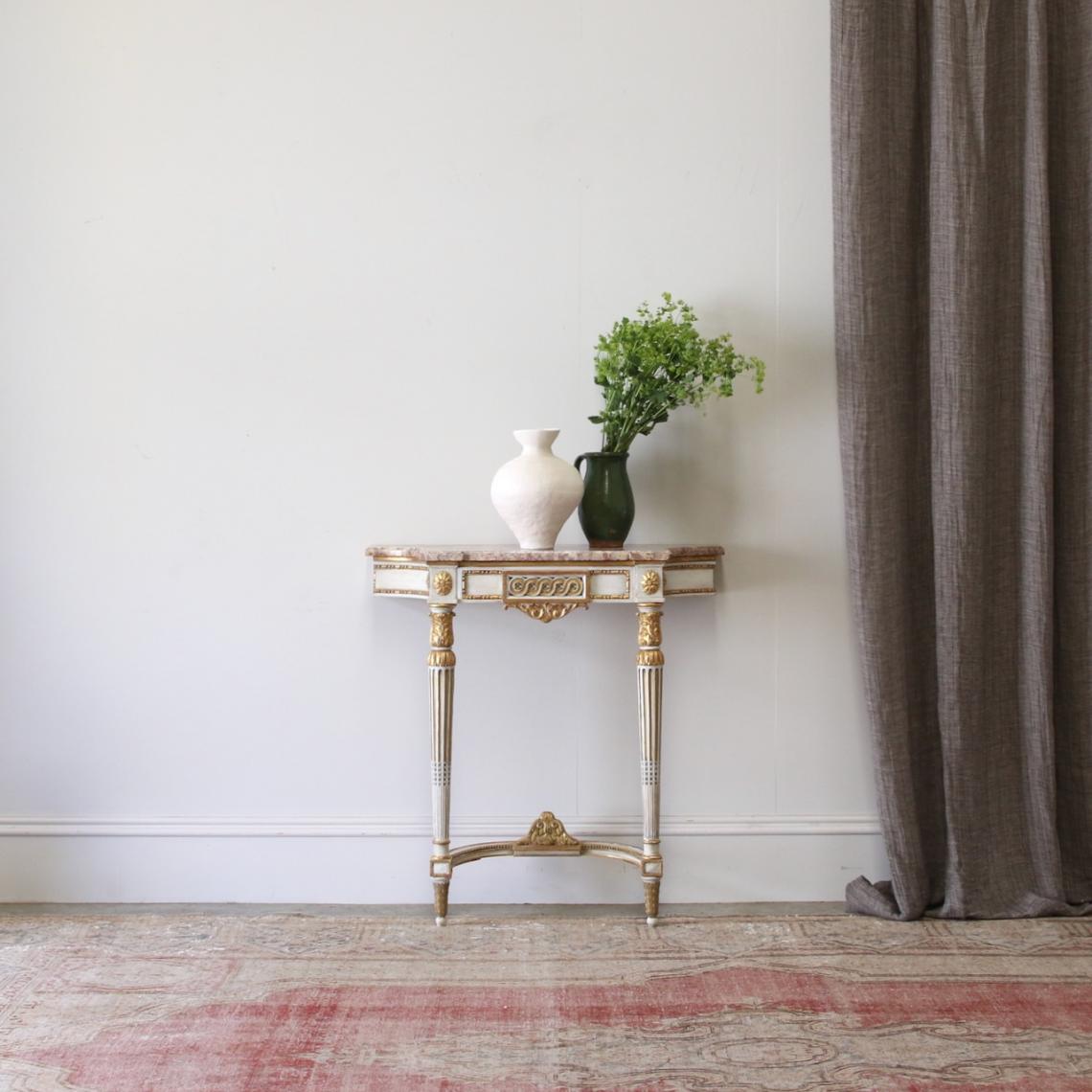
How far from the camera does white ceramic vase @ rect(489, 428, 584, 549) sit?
7.64 ft

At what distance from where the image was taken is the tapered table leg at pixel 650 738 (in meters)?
2.34

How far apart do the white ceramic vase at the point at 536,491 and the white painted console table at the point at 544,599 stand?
2.6 inches

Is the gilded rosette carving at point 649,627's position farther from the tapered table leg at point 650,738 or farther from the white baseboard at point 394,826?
the white baseboard at point 394,826

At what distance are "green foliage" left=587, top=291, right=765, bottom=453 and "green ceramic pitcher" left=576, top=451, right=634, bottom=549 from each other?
44 millimetres

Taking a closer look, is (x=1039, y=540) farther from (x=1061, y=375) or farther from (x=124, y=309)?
(x=124, y=309)

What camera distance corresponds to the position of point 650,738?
236cm

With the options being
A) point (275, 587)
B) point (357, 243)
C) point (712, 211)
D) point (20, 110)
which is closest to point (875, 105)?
point (712, 211)

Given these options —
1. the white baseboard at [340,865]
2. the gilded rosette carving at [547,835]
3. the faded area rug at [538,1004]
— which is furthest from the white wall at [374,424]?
the faded area rug at [538,1004]

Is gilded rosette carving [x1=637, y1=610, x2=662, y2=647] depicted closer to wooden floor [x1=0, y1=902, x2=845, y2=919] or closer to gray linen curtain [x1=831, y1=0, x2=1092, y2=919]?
gray linen curtain [x1=831, y1=0, x2=1092, y2=919]

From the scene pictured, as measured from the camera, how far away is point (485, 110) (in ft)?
8.52

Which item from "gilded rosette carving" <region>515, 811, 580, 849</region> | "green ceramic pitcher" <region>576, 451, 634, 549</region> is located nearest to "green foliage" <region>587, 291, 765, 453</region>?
"green ceramic pitcher" <region>576, 451, 634, 549</region>

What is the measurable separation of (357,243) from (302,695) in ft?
3.61

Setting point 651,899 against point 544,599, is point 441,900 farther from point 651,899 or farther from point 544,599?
point 544,599

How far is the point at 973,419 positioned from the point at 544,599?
1052 millimetres
